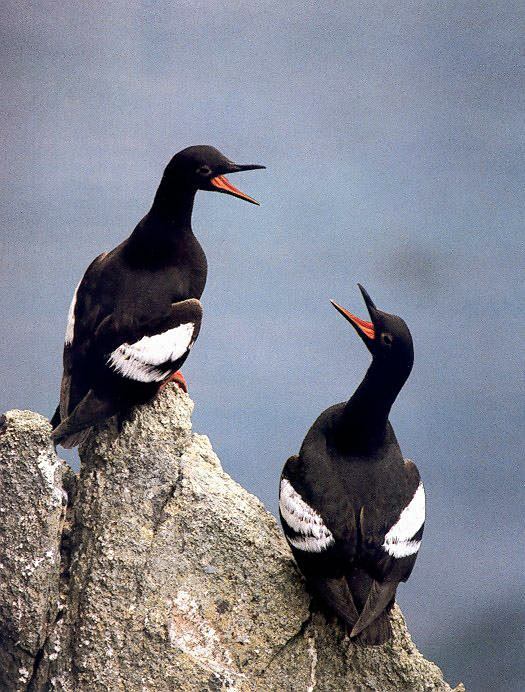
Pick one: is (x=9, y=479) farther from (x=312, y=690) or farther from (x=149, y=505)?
(x=312, y=690)

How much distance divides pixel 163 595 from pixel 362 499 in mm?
911

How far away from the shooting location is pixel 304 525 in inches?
171

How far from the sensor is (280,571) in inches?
182

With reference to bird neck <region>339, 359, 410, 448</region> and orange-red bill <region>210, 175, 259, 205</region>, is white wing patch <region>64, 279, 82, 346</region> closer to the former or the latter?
orange-red bill <region>210, 175, 259, 205</region>

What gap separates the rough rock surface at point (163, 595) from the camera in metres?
4.37

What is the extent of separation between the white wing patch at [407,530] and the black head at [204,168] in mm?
1487

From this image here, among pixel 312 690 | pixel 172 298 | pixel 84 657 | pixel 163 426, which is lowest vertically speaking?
pixel 84 657

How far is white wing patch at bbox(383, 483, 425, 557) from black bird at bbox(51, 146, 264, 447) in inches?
45.1

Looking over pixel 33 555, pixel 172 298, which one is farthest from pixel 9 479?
pixel 172 298

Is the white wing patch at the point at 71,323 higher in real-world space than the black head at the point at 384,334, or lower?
lower

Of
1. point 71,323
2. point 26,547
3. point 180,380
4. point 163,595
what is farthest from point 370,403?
point 26,547

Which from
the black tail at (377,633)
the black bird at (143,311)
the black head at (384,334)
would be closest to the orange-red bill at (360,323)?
the black head at (384,334)

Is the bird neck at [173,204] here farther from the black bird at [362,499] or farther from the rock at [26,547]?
the rock at [26,547]

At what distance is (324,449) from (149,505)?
→ 779mm
